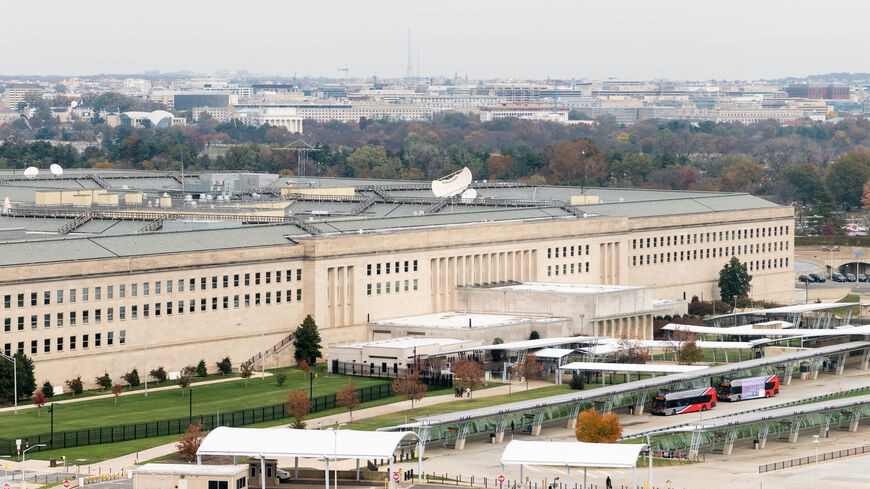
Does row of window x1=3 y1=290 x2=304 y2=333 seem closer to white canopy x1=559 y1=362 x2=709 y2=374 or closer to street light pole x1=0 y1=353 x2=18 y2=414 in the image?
street light pole x1=0 y1=353 x2=18 y2=414

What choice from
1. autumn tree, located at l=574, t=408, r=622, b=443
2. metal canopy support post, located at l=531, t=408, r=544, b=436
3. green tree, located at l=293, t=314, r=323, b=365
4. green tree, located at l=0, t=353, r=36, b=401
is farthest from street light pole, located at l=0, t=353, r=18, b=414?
autumn tree, located at l=574, t=408, r=622, b=443

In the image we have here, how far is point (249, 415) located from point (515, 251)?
167 feet

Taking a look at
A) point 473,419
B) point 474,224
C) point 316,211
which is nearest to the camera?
point 473,419

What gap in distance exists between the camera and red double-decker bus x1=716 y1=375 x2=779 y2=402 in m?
126

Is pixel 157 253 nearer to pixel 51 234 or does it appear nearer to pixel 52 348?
pixel 52 348

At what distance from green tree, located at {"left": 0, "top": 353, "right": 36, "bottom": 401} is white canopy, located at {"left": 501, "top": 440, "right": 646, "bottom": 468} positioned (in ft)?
120

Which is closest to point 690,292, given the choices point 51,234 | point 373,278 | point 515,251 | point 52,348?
point 515,251

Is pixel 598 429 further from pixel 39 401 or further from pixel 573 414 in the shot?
pixel 39 401

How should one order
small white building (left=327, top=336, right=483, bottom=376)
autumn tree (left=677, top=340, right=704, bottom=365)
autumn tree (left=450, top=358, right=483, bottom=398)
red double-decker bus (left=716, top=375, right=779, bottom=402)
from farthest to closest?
autumn tree (left=677, top=340, right=704, bottom=365) → small white building (left=327, top=336, right=483, bottom=376) → red double-decker bus (left=716, top=375, right=779, bottom=402) → autumn tree (left=450, top=358, right=483, bottom=398)

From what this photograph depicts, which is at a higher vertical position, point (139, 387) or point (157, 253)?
point (157, 253)

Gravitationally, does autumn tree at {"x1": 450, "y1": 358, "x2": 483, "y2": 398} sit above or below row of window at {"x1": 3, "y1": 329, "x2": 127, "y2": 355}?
below

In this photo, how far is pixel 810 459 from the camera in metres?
105

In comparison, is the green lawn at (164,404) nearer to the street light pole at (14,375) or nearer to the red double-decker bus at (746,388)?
the street light pole at (14,375)

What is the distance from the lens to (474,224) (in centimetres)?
15688
